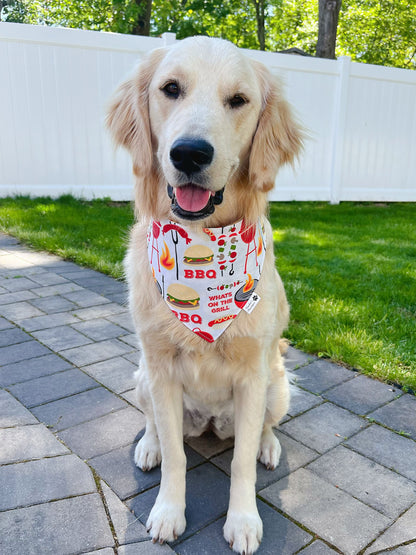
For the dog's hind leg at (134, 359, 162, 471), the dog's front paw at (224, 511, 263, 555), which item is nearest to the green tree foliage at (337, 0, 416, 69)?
the dog's hind leg at (134, 359, 162, 471)

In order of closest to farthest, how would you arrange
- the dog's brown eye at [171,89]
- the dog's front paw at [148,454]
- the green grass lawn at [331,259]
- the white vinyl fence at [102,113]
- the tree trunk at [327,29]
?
the dog's brown eye at [171,89], the dog's front paw at [148,454], the green grass lawn at [331,259], the white vinyl fence at [102,113], the tree trunk at [327,29]

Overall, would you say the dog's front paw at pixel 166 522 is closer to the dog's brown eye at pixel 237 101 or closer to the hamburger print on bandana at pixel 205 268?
the hamburger print on bandana at pixel 205 268

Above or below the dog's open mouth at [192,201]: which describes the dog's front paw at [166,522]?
below

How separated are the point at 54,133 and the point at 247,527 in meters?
6.72

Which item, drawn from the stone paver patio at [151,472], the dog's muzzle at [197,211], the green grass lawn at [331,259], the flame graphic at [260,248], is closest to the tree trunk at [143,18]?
the green grass lawn at [331,259]

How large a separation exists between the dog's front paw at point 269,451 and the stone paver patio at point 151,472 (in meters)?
0.04

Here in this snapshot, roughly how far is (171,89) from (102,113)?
5655 mm

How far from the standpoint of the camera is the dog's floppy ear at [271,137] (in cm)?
202

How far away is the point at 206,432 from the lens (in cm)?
255

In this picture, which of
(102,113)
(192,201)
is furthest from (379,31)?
(192,201)

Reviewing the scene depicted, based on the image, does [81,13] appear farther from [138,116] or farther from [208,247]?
[208,247]

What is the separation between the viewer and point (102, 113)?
23.4 feet

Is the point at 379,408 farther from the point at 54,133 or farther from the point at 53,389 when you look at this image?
the point at 54,133

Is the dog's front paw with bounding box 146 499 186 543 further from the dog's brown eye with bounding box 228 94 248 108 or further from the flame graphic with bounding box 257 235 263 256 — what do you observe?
the dog's brown eye with bounding box 228 94 248 108
